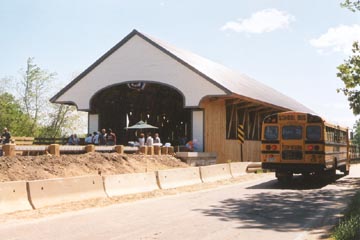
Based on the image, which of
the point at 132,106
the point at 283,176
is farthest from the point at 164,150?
the point at 132,106

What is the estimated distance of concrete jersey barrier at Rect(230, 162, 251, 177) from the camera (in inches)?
944


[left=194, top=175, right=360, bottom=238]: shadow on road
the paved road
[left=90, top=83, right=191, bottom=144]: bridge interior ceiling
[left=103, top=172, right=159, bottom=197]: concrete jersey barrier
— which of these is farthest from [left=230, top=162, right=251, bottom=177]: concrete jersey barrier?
[left=90, top=83, right=191, bottom=144]: bridge interior ceiling

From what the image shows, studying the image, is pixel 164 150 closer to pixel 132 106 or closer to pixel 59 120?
pixel 132 106

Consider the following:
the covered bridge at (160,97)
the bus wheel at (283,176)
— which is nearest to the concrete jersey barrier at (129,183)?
the bus wheel at (283,176)

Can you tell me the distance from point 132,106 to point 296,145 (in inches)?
705

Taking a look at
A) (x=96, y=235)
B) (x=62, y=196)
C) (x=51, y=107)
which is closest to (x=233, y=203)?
(x=62, y=196)

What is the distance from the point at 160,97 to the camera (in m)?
34.6

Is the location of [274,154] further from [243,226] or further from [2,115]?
[2,115]

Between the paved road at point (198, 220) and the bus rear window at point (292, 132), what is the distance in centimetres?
439

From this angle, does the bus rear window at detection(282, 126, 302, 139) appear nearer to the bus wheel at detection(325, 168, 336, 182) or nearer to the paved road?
the bus wheel at detection(325, 168, 336, 182)

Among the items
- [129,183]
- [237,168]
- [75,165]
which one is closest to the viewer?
[129,183]

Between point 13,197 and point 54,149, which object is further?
point 54,149

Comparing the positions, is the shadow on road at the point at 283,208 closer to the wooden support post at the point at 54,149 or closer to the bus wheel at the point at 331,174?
the bus wheel at the point at 331,174

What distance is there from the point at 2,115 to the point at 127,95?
1656 inches
